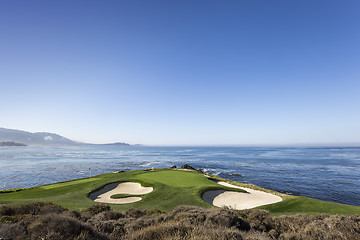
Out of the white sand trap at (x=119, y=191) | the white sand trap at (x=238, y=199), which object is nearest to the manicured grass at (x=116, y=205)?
the white sand trap at (x=119, y=191)

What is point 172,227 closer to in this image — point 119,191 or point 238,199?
point 238,199

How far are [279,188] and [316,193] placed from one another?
5.05 m

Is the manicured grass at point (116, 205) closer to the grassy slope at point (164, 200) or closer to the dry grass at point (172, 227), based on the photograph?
the grassy slope at point (164, 200)

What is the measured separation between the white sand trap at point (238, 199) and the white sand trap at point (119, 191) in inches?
280

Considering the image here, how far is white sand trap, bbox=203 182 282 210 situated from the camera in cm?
1665

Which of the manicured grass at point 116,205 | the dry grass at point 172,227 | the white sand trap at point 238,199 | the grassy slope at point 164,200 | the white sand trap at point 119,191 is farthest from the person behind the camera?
the white sand trap at point 119,191

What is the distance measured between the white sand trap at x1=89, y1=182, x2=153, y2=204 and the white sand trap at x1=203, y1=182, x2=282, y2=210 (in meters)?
7.12

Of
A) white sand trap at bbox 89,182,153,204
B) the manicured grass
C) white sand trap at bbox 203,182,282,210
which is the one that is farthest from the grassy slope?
white sand trap at bbox 203,182,282,210

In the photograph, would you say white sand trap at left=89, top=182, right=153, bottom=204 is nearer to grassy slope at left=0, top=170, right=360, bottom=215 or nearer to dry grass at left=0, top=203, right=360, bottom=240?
grassy slope at left=0, top=170, right=360, bottom=215

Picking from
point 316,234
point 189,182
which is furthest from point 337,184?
point 316,234

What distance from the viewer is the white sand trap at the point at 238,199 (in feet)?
54.6

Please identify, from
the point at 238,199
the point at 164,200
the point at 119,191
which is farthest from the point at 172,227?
the point at 119,191

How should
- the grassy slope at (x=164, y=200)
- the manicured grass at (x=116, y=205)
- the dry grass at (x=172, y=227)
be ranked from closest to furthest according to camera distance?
the dry grass at (x=172, y=227) → the grassy slope at (x=164, y=200) → the manicured grass at (x=116, y=205)

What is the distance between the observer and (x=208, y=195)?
18547mm
